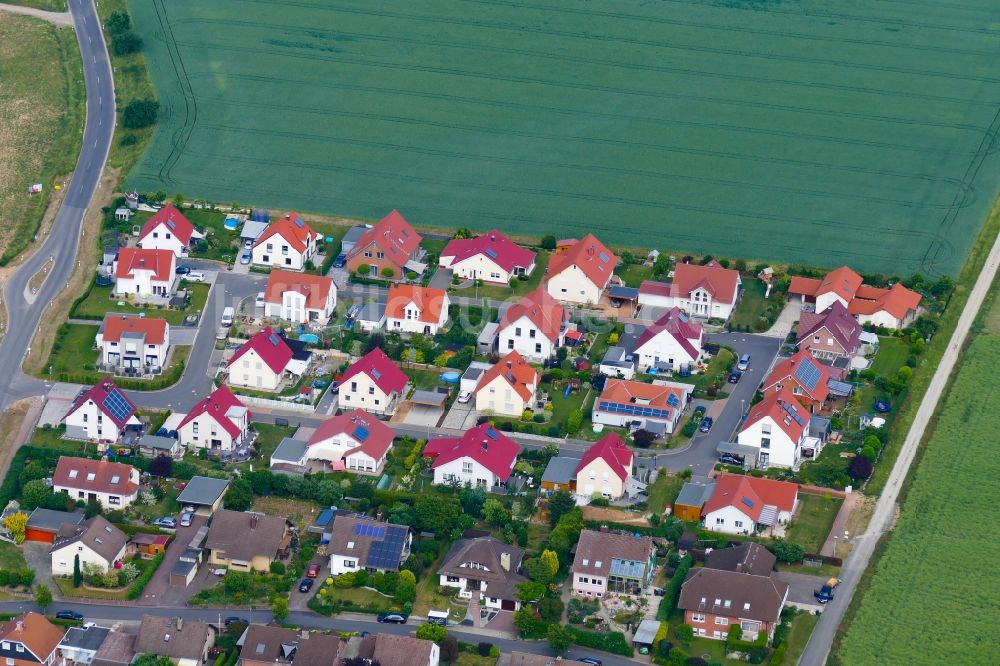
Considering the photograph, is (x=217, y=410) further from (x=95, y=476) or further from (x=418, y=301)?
(x=418, y=301)

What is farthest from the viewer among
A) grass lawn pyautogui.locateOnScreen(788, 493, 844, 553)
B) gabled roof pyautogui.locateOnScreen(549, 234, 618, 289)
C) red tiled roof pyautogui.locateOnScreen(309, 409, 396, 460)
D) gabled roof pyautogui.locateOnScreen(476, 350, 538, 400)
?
gabled roof pyautogui.locateOnScreen(549, 234, 618, 289)

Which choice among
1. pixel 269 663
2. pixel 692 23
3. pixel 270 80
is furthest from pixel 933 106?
pixel 269 663

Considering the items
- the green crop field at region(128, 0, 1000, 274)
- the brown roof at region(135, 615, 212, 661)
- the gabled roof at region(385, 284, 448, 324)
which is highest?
the green crop field at region(128, 0, 1000, 274)

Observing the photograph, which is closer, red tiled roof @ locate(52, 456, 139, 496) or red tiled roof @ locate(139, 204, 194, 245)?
red tiled roof @ locate(52, 456, 139, 496)

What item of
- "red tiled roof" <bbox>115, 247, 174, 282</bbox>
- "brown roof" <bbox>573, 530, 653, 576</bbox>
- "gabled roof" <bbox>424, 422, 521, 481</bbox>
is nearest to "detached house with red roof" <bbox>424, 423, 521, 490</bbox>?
"gabled roof" <bbox>424, 422, 521, 481</bbox>

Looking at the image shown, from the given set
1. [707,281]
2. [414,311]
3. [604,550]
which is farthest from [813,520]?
[414,311]

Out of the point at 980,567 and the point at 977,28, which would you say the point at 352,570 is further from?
the point at 977,28

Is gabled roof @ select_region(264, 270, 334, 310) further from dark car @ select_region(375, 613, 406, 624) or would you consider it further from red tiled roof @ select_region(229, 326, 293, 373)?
dark car @ select_region(375, 613, 406, 624)
